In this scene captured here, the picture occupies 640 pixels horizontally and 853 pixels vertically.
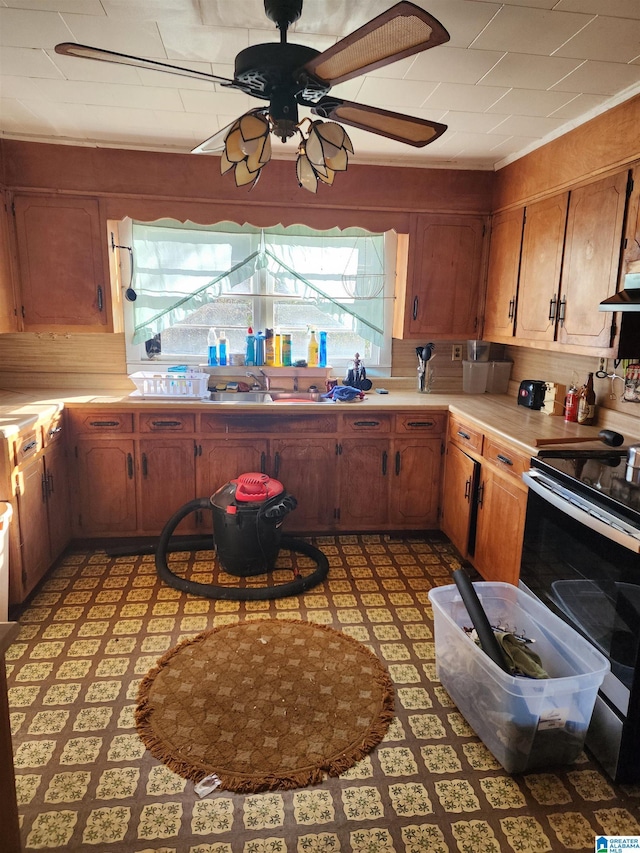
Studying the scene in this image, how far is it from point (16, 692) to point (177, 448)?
1520mm

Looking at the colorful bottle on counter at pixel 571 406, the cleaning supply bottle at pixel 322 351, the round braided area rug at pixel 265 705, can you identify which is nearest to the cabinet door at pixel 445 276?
the cleaning supply bottle at pixel 322 351

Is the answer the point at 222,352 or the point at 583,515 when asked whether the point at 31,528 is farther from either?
the point at 583,515

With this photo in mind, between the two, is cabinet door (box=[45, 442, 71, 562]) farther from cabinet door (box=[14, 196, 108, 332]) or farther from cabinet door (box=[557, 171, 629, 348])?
cabinet door (box=[557, 171, 629, 348])

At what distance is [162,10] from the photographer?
1775mm

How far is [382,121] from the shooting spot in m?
1.76

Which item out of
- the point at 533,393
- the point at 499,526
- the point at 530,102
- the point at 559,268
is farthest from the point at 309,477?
the point at 530,102

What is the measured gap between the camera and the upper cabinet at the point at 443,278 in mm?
3643

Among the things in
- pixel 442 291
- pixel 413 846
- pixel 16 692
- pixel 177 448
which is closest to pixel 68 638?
pixel 16 692

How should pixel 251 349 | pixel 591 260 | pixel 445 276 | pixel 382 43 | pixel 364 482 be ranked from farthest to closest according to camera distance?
pixel 251 349, pixel 445 276, pixel 364 482, pixel 591 260, pixel 382 43

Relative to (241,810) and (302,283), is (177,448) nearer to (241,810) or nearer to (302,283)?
(302,283)

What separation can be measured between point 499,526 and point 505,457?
36 cm

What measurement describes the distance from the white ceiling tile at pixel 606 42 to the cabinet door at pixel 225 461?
7.82ft

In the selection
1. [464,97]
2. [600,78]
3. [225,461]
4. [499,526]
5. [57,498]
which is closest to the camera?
[600,78]

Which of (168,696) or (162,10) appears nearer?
(162,10)
